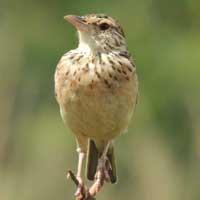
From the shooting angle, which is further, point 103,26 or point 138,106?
point 138,106

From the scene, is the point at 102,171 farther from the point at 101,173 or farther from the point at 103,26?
the point at 103,26

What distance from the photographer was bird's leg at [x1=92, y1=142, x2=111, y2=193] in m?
6.76

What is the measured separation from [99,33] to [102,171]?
100 cm

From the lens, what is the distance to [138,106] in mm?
13195

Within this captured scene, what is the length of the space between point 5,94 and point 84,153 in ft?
14.1

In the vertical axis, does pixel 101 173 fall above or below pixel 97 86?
below

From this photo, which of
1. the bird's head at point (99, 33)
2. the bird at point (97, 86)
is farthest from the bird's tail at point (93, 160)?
the bird's head at point (99, 33)

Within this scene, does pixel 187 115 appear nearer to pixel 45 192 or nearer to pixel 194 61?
pixel 194 61

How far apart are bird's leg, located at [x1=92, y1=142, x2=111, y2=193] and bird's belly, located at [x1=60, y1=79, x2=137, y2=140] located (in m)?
0.14

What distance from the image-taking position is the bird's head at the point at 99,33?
300 inches

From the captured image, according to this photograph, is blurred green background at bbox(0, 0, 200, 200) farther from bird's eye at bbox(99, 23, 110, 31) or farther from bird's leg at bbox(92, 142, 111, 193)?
bird's eye at bbox(99, 23, 110, 31)

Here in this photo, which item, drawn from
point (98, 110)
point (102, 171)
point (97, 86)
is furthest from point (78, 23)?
point (102, 171)

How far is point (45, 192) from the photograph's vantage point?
457 inches

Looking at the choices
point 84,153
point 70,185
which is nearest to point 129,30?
point 70,185
